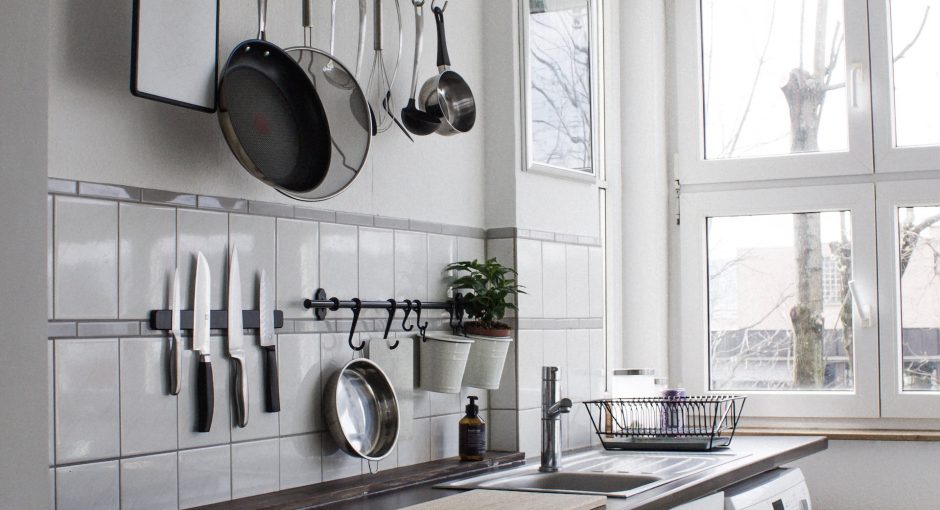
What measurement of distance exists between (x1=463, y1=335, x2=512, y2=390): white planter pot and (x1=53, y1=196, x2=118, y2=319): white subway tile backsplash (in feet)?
3.20

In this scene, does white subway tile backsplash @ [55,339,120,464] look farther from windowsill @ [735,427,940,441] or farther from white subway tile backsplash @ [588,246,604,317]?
windowsill @ [735,427,940,441]

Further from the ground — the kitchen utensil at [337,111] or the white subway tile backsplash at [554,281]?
the kitchen utensil at [337,111]

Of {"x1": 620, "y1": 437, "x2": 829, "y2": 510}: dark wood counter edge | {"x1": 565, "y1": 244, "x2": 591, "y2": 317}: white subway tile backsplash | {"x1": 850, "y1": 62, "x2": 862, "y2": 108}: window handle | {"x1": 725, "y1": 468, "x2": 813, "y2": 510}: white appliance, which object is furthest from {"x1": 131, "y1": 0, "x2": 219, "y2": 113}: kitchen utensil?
{"x1": 850, "y1": 62, "x2": 862, "y2": 108}: window handle

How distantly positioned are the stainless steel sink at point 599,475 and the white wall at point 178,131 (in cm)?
61

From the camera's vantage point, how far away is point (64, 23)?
4.82 ft

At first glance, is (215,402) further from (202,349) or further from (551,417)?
(551,417)

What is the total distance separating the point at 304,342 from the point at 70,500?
57 centimetres

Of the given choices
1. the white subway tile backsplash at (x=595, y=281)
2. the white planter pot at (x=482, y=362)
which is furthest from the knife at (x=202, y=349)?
the white subway tile backsplash at (x=595, y=281)

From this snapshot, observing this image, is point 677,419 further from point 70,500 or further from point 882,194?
point 70,500

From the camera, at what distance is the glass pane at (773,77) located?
3141 mm

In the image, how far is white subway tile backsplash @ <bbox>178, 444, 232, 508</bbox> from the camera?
1628mm

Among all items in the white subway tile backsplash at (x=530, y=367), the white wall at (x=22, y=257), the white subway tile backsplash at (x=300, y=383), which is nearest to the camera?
the white wall at (x=22, y=257)

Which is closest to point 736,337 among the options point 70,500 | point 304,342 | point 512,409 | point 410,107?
point 512,409

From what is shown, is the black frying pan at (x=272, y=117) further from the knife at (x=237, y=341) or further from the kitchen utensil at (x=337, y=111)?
the knife at (x=237, y=341)
